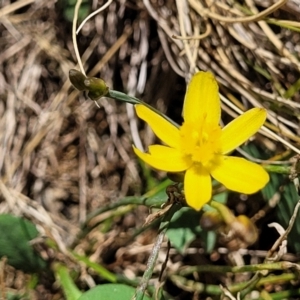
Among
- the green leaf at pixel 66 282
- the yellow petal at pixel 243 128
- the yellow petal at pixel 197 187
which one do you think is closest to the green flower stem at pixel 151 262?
the yellow petal at pixel 197 187

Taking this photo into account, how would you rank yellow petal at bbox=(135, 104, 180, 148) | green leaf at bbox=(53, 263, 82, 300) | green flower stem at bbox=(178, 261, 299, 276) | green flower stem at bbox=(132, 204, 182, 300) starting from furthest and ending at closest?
green leaf at bbox=(53, 263, 82, 300) < green flower stem at bbox=(178, 261, 299, 276) < yellow petal at bbox=(135, 104, 180, 148) < green flower stem at bbox=(132, 204, 182, 300)

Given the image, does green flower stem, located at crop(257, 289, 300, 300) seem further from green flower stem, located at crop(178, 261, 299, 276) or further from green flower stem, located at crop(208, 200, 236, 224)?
green flower stem, located at crop(208, 200, 236, 224)

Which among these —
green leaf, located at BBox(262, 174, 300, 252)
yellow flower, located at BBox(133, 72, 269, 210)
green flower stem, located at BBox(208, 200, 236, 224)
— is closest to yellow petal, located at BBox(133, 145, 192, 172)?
yellow flower, located at BBox(133, 72, 269, 210)

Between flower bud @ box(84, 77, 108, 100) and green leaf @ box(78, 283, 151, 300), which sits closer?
flower bud @ box(84, 77, 108, 100)

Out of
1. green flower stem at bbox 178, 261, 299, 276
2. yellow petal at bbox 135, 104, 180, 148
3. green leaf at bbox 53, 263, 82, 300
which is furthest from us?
green leaf at bbox 53, 263, 82, 300

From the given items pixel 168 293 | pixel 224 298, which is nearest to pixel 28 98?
pixel 168 293

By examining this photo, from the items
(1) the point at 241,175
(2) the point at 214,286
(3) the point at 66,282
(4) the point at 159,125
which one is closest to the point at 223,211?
(1) the point at 241,175

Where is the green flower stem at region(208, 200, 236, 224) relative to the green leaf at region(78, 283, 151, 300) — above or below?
above

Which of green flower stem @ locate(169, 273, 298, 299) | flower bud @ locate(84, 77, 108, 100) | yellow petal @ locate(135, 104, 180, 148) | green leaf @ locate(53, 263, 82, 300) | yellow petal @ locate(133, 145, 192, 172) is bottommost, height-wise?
green flower stem @ locate(169, 273, 298, 299)
